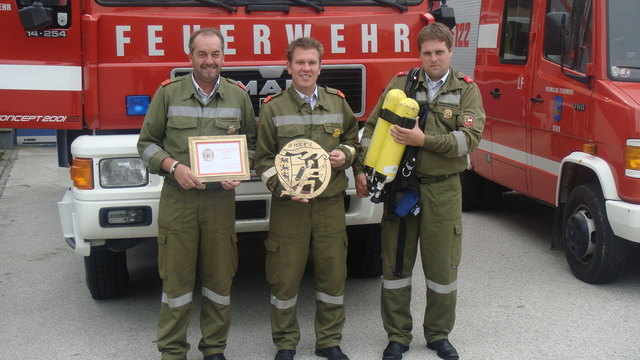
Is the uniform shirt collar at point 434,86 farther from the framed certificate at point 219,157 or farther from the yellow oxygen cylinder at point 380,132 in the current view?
the framed certificate at point 219,157

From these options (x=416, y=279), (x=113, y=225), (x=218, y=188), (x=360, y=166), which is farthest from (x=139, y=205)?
(x=416, y=279)

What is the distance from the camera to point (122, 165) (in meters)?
4.47

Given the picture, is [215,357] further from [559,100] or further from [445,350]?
[559,100]

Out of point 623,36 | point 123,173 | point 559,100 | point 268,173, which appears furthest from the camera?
point 559,100

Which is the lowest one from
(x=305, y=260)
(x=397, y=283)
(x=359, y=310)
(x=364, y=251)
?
(x=359, y=310)

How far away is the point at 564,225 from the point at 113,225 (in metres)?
3.48

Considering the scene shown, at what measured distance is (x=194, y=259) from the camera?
423cm

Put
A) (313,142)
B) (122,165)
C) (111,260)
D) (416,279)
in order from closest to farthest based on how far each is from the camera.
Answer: (313,142) → (122,165) → (111,260) → (416,279)

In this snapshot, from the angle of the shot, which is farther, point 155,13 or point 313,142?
point 155,13

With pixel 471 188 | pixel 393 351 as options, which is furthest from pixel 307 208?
pixel 471 188

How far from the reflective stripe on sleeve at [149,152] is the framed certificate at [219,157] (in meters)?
0.20

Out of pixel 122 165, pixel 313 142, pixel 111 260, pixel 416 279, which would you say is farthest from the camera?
pixel 416 279

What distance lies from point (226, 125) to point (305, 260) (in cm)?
86

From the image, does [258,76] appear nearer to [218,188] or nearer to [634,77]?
[218,188]
